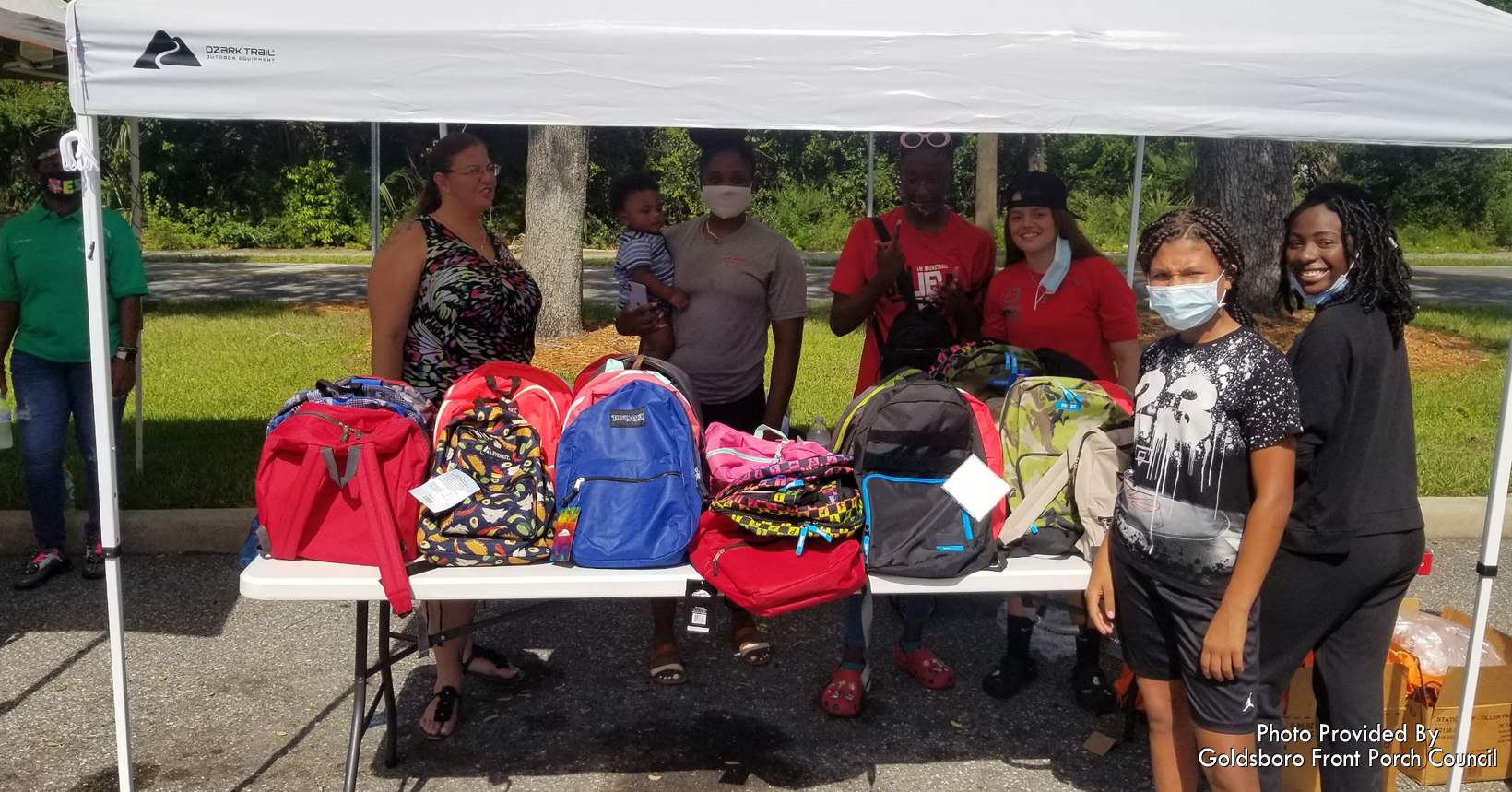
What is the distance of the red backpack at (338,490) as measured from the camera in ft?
9.64

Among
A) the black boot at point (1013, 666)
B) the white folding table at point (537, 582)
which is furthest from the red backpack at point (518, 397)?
the black boot at point (1013, 666)

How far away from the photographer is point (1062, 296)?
3734 mm

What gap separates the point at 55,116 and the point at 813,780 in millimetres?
23781

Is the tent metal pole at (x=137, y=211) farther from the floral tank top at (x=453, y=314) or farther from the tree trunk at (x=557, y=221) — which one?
the tree trunk at (x=557, y=221)

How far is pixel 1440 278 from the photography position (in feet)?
57.1

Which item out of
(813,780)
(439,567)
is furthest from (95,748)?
(813,780)

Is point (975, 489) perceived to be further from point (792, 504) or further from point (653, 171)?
point (653, 171)

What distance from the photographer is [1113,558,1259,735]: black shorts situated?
2.55 meters

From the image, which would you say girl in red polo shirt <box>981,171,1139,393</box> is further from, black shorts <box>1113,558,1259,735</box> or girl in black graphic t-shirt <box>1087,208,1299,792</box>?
black shorts <box>1113,558,1259,735</box>

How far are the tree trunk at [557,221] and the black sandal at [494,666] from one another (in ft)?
19.5

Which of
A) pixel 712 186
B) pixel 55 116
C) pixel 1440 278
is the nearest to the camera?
pixel 712 186

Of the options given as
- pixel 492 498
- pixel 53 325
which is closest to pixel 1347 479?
pixel 492 498

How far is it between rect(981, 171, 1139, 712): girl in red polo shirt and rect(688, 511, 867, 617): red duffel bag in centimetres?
121

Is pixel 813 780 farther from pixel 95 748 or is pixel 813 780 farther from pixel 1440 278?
pixel 1440 278
